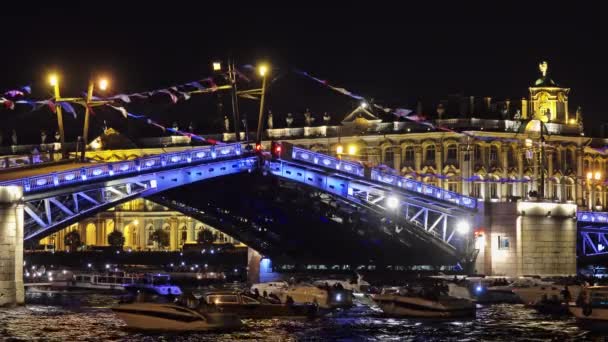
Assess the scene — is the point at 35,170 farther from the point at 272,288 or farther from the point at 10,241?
the point at 272,288

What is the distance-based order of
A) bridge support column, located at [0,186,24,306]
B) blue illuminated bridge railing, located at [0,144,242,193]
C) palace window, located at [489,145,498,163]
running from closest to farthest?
bridge support column, located at [0,186,24,306]
blue illuminated bridge railing, located at [0,144,242,193]
palace window, located at [489,145,498,163]

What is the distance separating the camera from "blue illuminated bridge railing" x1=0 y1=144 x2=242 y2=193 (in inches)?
3132

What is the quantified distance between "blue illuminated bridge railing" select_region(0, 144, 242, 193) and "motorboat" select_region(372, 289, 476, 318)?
1577 centimetres

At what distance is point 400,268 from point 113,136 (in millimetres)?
84804

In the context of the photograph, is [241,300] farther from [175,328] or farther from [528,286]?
[528,286]

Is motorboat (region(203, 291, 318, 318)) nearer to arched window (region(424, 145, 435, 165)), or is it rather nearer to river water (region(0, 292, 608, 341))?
river water (region(0, 292, 608, 341))

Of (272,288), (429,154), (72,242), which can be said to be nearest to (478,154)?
(429,154)

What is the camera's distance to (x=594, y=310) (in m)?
70.6

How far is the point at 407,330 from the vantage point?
7100 cm

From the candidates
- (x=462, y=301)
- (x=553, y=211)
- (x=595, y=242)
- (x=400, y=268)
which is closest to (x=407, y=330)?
(x=462, y=301)

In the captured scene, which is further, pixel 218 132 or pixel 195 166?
pixel 218 132

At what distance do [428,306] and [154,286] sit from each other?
23.8 metres

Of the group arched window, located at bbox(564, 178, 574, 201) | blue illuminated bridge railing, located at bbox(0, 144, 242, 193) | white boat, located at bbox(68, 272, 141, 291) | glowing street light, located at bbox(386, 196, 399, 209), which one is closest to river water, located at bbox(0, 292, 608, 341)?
blue illuminated bridge railing, located at bbox(0, 144, 242, 193)

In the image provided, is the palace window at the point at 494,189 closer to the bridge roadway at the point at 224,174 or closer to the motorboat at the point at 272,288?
the bridge roadway at the point at 224,174
